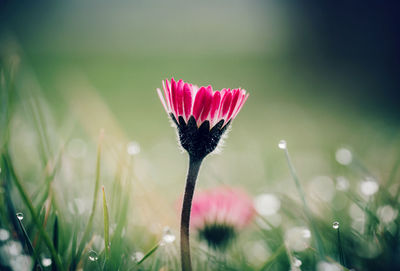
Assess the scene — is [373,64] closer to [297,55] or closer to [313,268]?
[297,55]

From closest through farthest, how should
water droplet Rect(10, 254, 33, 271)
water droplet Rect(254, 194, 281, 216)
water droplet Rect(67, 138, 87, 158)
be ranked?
water droplet Rect(10, 254, 33, 271)
water droplet Rect(254, 194, 281, 216)
water droplet Rect(67, 138, 87, 158)

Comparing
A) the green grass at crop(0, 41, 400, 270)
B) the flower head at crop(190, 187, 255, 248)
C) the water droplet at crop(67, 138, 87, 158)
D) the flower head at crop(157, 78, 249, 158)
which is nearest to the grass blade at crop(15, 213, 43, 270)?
the green grass at crop(0, 41, 400, 270)

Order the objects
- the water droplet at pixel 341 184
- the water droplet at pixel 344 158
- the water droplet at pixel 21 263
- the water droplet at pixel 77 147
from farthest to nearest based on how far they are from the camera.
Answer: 1. the water droplet at pixel 77 147
2. the water droplet at pixel 344 158
3. the water droplet at pixel 341 184
4. the water droplet at pixel 21 263

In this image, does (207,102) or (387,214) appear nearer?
(207,102)

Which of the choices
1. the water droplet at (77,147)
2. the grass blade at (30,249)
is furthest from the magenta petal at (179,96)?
the water droplet at (77,147)

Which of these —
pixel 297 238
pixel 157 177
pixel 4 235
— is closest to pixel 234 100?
pixel 297 238

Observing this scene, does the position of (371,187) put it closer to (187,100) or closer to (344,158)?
(344,158)

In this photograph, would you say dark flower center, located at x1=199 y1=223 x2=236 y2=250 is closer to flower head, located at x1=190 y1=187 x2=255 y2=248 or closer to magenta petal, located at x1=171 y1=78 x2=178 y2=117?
flower head, located at x1=190 y1=187 x2=255 y2=248

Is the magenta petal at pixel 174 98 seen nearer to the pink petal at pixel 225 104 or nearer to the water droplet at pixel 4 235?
the pink petal at pixel 225 104
